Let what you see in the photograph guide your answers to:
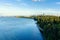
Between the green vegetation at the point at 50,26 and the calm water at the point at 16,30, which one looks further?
the calm water at the point at 16,30

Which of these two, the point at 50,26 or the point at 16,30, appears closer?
the point at 50,26

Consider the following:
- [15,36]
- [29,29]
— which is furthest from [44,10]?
[15,36]

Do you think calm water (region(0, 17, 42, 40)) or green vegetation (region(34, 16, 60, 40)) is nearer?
green vegetation (region(34, 16, 60, 40))

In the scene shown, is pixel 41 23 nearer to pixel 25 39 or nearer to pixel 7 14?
pixel 25 39
